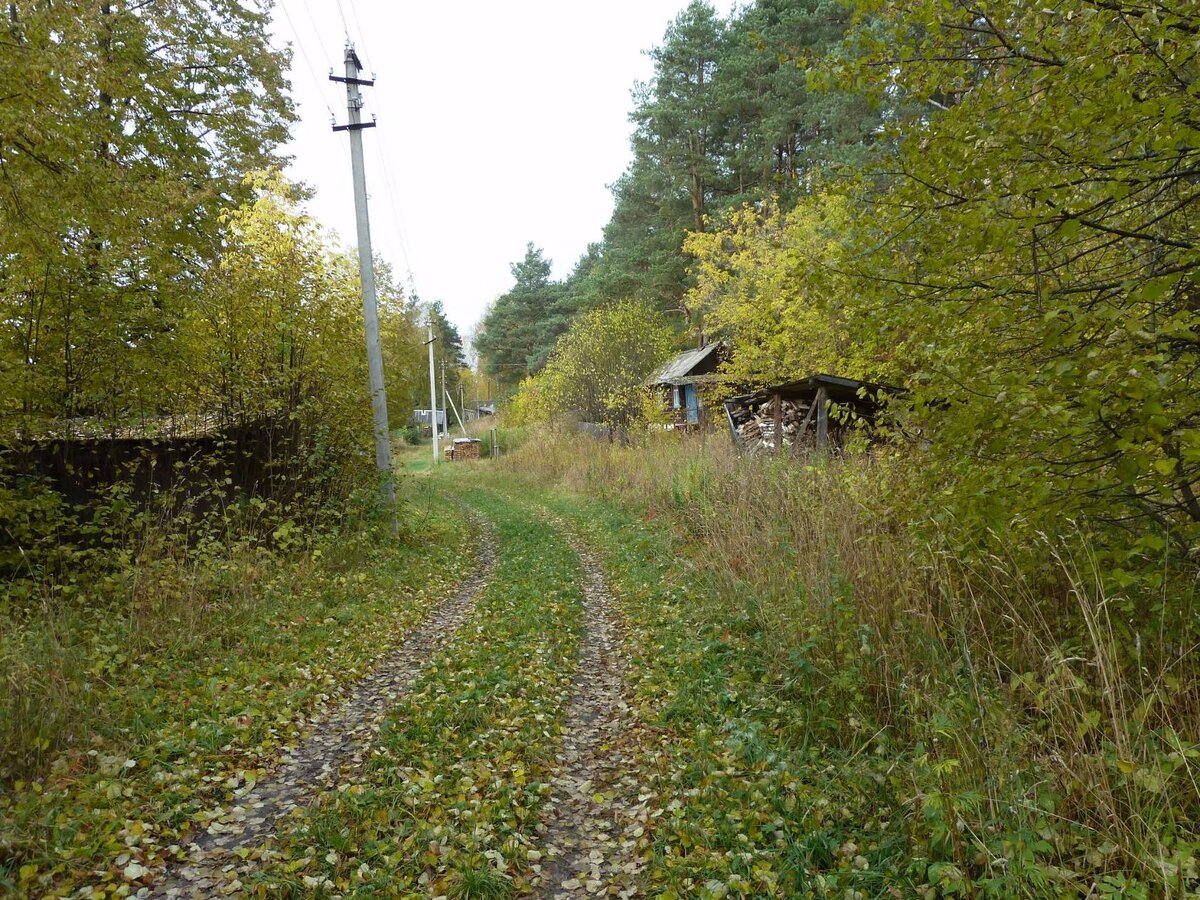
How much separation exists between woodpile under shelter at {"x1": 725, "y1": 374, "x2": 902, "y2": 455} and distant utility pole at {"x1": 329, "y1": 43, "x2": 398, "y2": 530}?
7.06 metres

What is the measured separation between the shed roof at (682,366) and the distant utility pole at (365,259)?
1621 centimetres

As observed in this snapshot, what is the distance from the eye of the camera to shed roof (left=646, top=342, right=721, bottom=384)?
27250 millimetres

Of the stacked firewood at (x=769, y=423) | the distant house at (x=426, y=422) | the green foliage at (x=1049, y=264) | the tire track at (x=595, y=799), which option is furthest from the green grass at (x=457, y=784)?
the distant house at (x=426, y=422)

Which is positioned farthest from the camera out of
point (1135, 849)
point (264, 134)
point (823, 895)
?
point (264, 134)

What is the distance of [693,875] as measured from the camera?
3.34 m

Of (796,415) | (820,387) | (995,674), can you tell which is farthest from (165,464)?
(796,415)

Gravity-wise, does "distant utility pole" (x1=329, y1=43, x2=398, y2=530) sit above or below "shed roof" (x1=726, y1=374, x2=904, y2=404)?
above

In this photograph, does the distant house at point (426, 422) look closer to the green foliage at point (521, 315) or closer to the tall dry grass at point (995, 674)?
the green foliage at point (521, 315)

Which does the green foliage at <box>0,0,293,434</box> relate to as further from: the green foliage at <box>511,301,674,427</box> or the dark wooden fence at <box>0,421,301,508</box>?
the green foliage at <box>511,301,674,427</box>

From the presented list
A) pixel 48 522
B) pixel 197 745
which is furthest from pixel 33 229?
pixel 197 745

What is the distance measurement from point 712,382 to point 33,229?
20267 mm

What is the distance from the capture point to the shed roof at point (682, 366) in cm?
2725

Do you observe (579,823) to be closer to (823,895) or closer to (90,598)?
(823,895)

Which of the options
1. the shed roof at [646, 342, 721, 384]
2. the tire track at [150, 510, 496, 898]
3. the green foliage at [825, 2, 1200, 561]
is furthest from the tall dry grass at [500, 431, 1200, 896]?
the shed roof at [646, 342, 721, 384]
